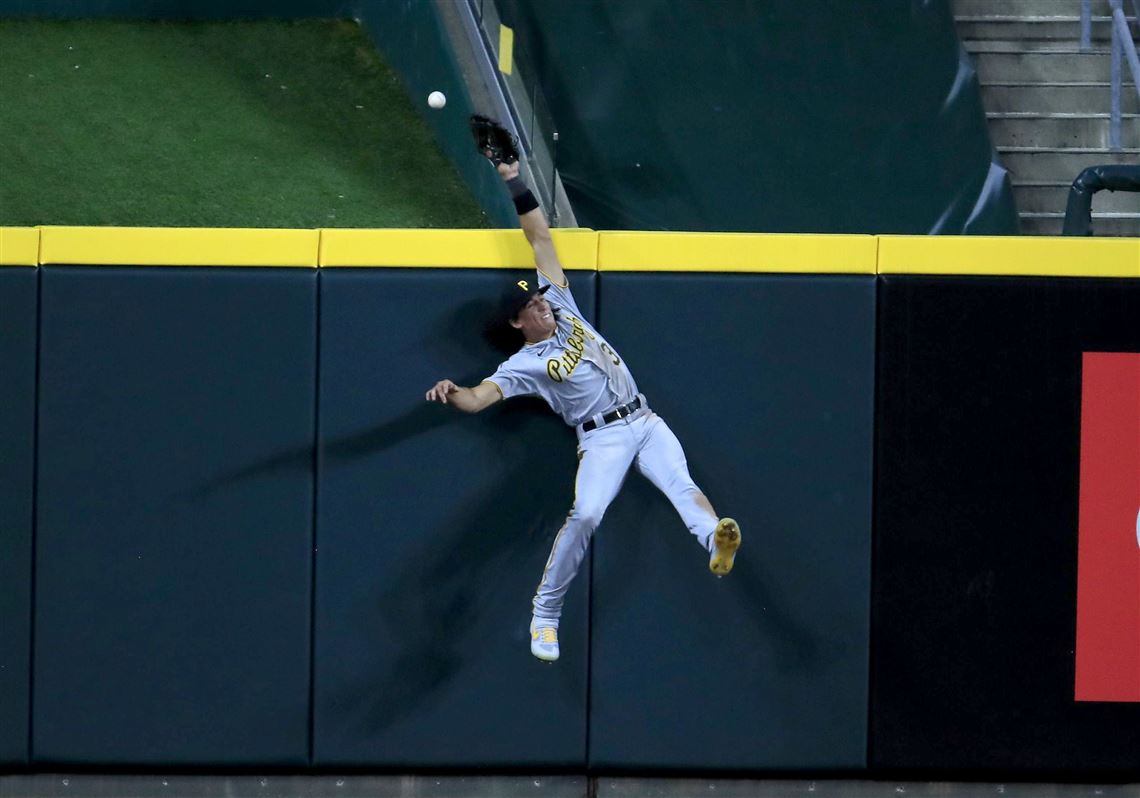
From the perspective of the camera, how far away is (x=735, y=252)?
18.5ft

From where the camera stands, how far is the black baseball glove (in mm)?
5324

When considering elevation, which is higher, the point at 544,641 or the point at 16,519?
the point at 16,519

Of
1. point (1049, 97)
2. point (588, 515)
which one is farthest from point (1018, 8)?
point (588, 515)

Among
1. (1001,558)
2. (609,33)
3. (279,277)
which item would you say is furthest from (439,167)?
(1001,558)

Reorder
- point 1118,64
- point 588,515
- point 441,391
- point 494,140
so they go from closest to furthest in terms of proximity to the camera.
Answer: point 441,391 → point 494,140 → point 588,515 → point 1118,64

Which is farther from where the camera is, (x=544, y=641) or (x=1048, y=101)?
(x=1048, y=101)

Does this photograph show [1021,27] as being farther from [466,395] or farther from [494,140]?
[466,395]

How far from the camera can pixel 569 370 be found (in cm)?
542

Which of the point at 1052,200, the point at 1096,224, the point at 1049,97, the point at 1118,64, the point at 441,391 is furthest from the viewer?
the point at 1049,97

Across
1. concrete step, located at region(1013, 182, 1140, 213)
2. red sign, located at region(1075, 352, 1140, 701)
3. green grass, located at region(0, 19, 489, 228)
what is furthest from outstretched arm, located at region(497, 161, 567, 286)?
concrete step, located at region(1013, 182, 1140, 213)

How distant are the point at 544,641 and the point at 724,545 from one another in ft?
2.69

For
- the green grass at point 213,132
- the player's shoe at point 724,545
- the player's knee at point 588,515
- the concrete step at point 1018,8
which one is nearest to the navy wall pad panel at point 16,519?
the player's knee at point 588,515

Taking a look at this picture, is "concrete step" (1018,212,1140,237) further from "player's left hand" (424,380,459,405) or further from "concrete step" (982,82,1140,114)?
"player's left hand" (424,380,459,405)

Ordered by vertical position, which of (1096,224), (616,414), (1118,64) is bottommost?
(616,414)
